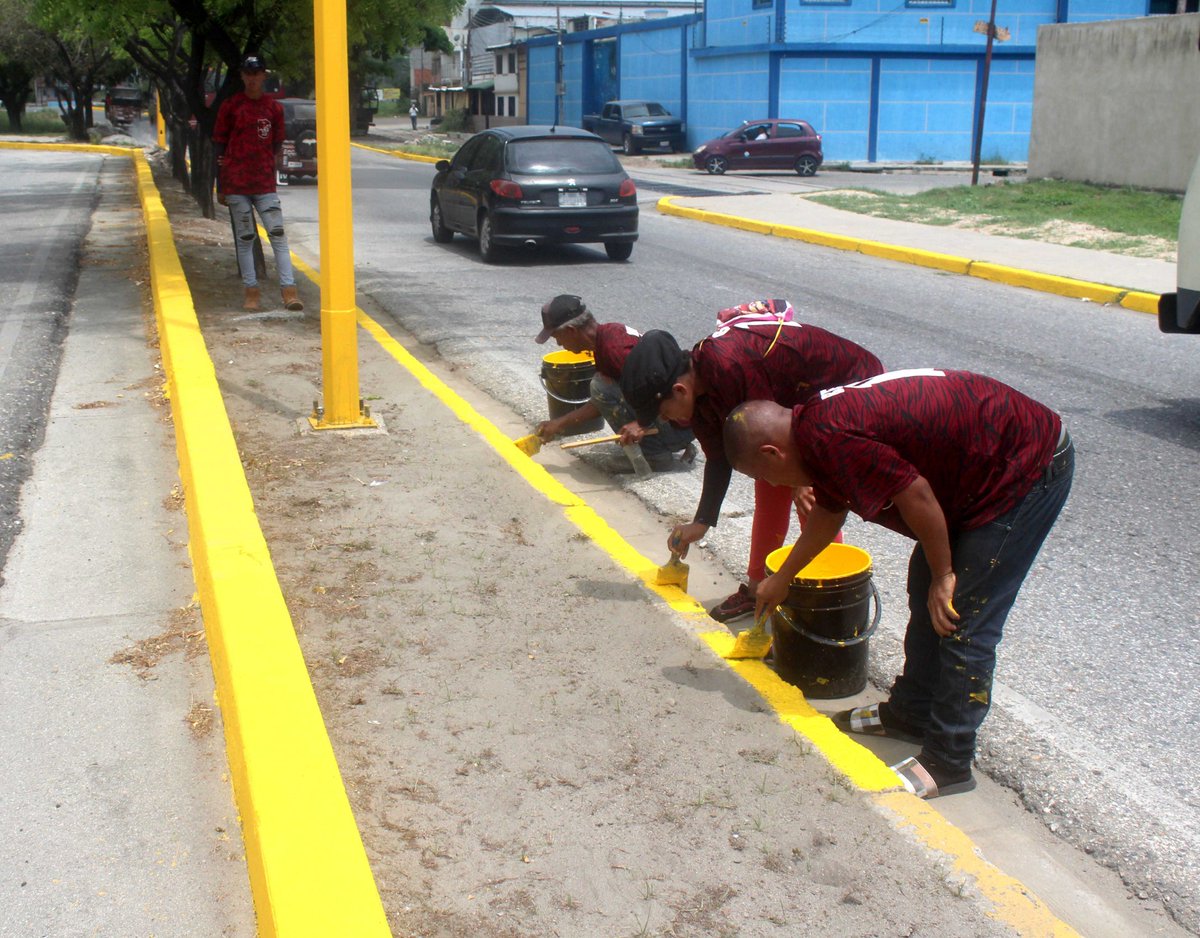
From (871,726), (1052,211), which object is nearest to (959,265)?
(1052,211)

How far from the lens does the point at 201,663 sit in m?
4.19

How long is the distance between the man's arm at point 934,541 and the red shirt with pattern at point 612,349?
2276mm

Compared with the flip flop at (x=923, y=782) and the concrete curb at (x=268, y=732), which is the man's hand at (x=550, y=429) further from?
the flip flop at (x=923, y=782)

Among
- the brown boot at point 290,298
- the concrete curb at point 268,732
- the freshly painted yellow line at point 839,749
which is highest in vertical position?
the brown boot at point 290,298

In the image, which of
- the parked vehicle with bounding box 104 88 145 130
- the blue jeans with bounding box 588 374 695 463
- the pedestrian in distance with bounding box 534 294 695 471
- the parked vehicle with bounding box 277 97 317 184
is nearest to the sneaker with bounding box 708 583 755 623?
the pedestrian in distance with bounding box 534 294 695 471

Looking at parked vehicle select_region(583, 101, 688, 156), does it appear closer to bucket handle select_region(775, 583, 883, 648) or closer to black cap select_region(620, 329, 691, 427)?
black cap select_region(620, 329, 691, 427)

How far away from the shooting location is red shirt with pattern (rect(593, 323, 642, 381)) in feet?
17.6

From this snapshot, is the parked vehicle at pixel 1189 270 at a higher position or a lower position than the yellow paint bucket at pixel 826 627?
higher

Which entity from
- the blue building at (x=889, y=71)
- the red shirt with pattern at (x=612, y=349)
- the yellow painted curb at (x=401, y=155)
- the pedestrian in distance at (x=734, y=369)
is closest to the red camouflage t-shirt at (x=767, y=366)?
the pedestrian in distance at (x=734, y=369)

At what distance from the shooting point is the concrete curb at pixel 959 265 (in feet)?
39.7

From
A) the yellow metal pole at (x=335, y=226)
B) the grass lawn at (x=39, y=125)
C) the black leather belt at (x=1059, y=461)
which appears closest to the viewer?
the black leather belt at (x=1059, y=461)

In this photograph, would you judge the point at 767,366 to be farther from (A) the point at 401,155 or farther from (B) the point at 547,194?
(A) the point at 401,155

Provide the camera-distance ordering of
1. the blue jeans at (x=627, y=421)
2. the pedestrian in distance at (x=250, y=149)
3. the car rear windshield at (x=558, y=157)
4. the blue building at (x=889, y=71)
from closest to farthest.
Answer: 1. the blue jeans at (x=627, y=421)
2. the pedestrian in distance at (x=250, y=149)
3. the car rear windshield at (x=558, y=157)
4. the blue building at (x=889, y=71)

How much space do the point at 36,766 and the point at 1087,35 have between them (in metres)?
23.8
